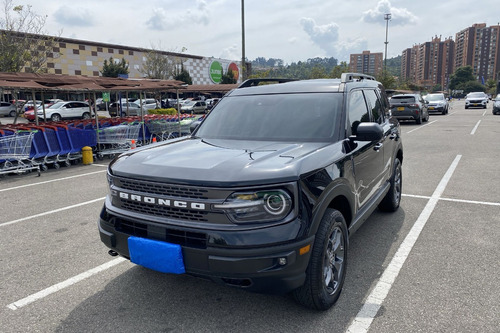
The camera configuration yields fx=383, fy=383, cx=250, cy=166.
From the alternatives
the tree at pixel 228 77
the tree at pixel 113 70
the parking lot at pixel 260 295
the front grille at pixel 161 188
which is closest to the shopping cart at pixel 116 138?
the parking lot at pixel 260 295

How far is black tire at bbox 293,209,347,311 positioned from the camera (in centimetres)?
271

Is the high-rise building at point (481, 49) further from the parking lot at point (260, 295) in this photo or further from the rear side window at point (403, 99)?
the parking lot at point (260, 295)

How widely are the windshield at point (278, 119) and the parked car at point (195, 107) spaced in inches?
1371

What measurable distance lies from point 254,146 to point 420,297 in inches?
73.9

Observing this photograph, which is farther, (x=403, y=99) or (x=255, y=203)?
A: (x=403, y=99)

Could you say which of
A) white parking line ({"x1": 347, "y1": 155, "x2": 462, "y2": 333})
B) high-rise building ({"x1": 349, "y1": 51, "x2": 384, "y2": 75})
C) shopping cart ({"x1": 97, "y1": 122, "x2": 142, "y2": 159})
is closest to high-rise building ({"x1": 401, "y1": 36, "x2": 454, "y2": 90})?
high-rise building ({"x1": 349, "y1": 51, "x2": 384, "y2": 75})

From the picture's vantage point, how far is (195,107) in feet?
131

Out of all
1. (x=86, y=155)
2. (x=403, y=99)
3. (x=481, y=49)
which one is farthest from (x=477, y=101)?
(x=481, y=49)

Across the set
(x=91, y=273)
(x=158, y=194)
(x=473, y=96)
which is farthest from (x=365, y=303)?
(x=473, y=96)

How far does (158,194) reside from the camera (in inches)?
108

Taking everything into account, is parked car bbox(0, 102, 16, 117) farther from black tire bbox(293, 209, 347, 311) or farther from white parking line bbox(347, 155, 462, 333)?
black tire bbox(293, 209, 347, 311)

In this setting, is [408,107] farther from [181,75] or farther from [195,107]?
[181,75]

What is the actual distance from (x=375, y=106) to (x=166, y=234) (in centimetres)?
326

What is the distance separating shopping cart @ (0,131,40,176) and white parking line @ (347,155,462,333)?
27.0ft
